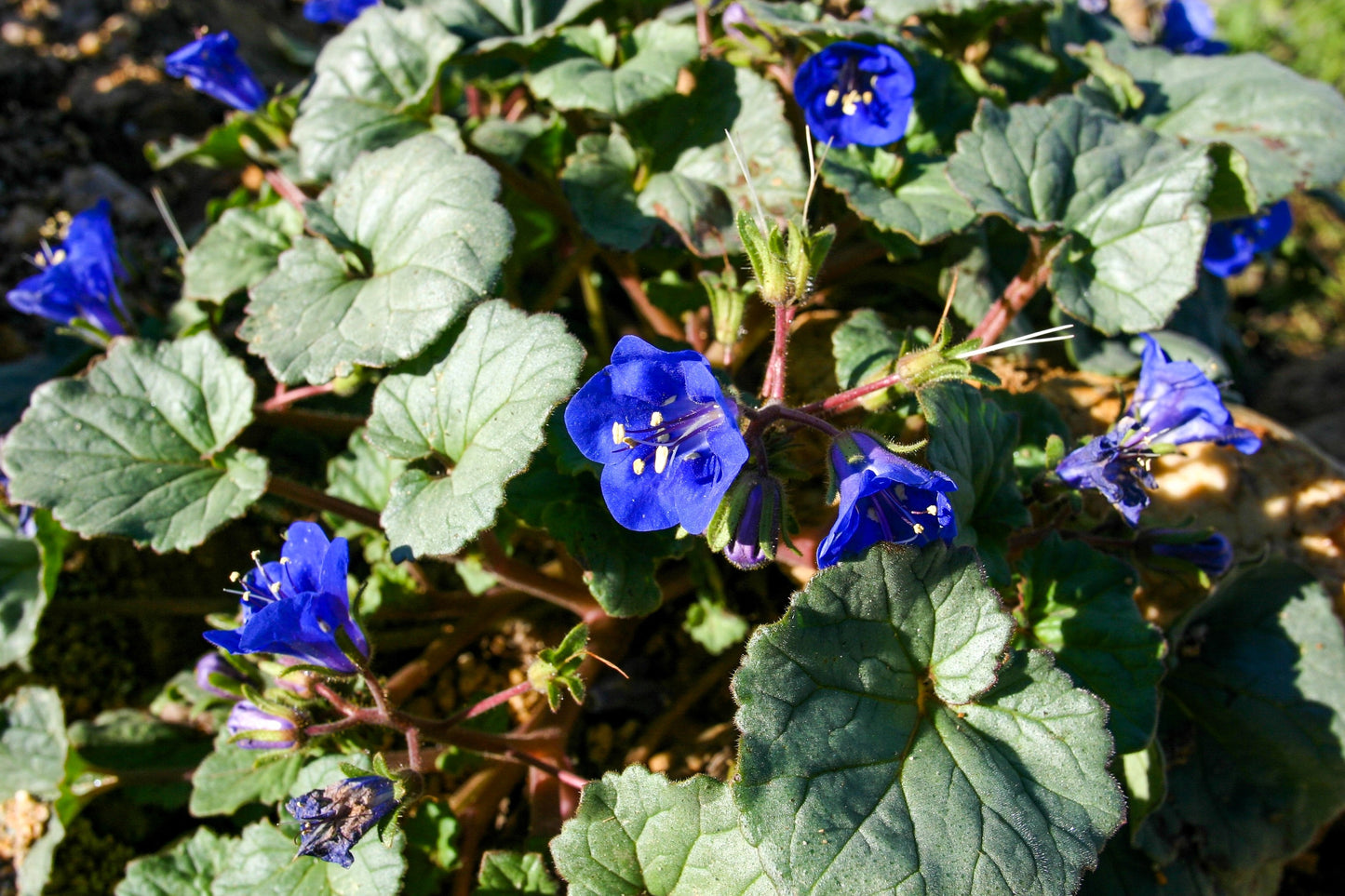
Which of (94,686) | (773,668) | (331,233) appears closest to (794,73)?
Answer: (331,233)

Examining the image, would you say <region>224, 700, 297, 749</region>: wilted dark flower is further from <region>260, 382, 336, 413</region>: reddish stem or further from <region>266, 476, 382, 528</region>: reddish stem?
<region>260, 382, 336, 413</region>: reddish stem

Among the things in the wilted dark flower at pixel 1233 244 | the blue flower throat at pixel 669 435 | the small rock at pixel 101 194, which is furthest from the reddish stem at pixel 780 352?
the small rock at pixel 101 194

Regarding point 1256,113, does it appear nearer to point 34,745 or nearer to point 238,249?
point 238,249

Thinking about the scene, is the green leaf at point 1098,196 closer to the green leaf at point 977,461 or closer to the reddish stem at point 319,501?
the green leaf at point 977,461

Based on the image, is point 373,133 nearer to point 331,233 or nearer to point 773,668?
point 331,233

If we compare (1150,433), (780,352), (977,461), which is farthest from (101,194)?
(1150,433)

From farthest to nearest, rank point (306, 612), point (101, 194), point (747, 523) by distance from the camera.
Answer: point (101, 194) < point (306, 612) < point (747, 523)
